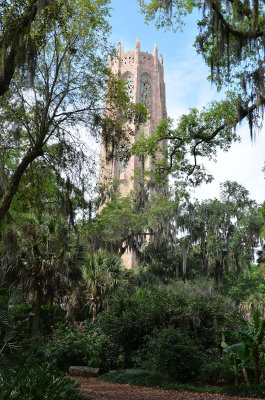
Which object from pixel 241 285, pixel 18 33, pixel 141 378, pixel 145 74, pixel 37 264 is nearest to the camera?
pixel 18 33

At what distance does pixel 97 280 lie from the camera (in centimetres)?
1716

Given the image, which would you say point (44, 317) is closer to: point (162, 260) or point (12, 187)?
point (12, 187)

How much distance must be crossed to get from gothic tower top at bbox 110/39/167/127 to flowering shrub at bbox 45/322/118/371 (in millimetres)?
42668

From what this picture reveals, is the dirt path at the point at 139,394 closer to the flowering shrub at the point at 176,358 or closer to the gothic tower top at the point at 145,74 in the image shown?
the flowering shrub at the point at 176,358

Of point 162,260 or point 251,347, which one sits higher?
point 162,260

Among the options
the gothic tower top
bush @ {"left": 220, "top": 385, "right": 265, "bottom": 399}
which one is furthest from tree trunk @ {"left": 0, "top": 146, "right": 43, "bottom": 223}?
the gothic tower top

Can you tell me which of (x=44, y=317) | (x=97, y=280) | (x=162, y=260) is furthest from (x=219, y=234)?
(x=44, y=317)

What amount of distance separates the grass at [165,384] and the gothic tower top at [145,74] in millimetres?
44690

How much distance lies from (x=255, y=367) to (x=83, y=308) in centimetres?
1097

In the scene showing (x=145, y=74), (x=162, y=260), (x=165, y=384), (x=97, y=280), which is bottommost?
(x=165, y=384)

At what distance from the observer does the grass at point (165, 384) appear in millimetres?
7328

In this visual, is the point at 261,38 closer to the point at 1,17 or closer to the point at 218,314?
the point at 1,17

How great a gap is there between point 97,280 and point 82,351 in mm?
6585

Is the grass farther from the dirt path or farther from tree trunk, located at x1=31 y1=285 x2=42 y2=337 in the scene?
tree trunk, located at x1=31 y1=285 x2=42 y2=337
